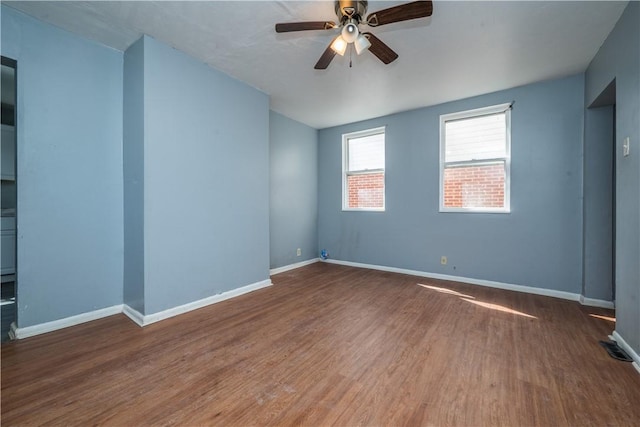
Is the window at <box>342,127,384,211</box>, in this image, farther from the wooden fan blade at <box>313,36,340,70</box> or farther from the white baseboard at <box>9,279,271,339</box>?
the white baseboard at <box>9,279,271,339</box>

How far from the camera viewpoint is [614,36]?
7.42ft

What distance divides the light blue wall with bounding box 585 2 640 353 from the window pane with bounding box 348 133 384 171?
9.41 feet

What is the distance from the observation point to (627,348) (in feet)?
6.39

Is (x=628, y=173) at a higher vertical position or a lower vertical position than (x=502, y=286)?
higher

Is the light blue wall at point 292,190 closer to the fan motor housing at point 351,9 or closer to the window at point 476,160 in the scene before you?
the window at point 476,160

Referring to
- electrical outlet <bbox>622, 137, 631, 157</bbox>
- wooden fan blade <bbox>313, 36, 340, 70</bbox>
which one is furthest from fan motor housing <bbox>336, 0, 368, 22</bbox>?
electrical outlet <bbox>622, 137, 631, 157</bbox>

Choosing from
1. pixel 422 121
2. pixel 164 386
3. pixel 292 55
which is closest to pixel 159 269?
pixel 164 386

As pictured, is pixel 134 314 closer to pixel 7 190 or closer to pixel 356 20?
pixel 356 20

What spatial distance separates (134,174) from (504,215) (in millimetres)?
4520

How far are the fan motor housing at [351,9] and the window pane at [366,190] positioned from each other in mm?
2975

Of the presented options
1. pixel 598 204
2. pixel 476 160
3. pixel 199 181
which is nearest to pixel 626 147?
pixel 598 204

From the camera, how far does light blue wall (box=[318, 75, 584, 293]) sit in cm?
319

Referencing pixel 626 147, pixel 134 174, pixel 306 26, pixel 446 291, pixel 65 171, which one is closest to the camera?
pixel 306 26

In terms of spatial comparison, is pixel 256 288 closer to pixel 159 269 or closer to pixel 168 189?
pixel 159 269
